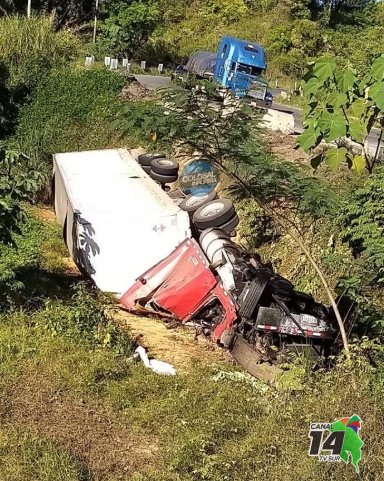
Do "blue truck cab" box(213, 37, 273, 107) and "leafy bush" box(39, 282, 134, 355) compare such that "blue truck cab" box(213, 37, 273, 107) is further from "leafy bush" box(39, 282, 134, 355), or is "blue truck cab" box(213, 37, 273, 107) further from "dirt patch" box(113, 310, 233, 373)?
"leafy bush" box(39, 282, 134, 355)

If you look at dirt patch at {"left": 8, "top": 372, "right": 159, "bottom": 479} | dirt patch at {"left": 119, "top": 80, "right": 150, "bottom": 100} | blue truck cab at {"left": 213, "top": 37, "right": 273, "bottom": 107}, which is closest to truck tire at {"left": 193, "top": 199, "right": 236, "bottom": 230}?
dirt patch at {"left": 8, "top": 372, "right": 159, "bottom": 479}

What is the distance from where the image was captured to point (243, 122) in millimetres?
5676

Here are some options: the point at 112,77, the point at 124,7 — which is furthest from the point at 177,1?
the point at 112,77

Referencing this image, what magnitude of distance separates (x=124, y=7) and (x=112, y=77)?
47.9ft

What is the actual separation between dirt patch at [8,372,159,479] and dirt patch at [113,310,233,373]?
5.11 feet

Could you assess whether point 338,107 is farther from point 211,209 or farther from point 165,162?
point 165,162

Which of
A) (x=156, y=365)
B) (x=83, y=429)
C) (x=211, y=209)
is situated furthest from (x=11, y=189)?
(x=211, y=209)

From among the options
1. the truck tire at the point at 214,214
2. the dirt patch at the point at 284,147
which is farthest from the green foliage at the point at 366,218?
the dirt patch at the point at 284,147

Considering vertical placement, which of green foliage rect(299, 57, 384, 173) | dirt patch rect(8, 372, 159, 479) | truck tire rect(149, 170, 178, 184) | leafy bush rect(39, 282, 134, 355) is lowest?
truck tire rect(149, 170, 178, 184)

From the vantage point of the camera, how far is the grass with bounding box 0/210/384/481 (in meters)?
4.14

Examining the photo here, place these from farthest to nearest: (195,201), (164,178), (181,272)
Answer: (164,178) < (195,201) < (181,272)

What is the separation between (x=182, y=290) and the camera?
7.88 meters

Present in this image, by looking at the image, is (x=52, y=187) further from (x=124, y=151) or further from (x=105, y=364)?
(x=105, y=364)

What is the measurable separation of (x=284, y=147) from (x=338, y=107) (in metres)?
10.1
